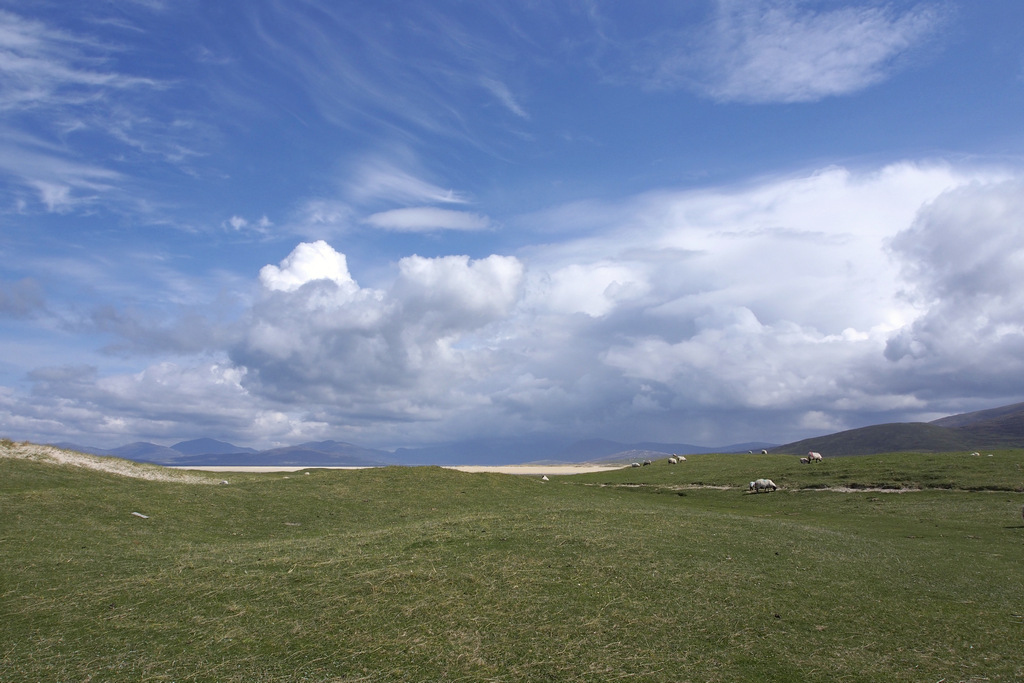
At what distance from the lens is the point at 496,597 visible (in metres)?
12.1

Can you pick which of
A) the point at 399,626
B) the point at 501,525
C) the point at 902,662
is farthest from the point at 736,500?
the point at 399,626

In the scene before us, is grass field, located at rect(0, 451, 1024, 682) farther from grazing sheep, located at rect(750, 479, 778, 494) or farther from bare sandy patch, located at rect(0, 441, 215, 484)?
grazing sheep, located at rect(750, 479, 778, 494)

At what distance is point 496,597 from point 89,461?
3394 centimetres

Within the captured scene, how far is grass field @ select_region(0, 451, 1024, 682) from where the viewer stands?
30.2 feet

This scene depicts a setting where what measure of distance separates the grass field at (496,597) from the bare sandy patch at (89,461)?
738 cm

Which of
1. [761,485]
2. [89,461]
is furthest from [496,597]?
[761,485]

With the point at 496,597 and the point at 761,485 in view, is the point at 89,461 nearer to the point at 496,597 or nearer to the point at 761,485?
the point at 496,597

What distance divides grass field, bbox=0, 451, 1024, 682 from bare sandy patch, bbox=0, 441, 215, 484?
7383 mm

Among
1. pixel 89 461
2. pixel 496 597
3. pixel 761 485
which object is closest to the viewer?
pixel 496 597

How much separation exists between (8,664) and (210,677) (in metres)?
3.73

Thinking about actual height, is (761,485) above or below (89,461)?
below

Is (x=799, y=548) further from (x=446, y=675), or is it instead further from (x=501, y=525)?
(x=446, y=675)

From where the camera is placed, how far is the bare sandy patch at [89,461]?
3111 cm

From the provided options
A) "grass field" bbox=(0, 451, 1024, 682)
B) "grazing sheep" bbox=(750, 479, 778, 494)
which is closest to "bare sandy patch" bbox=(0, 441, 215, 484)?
"grass field" bbox=(0, 451, 1024, 682)
